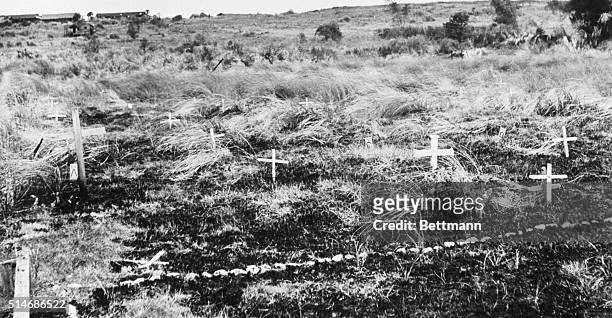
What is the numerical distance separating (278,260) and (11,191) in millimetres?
3460

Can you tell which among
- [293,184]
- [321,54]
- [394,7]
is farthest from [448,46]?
[394,7]

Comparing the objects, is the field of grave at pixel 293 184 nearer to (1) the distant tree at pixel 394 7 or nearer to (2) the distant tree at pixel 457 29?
(2) the distant tree at pixel 457 29

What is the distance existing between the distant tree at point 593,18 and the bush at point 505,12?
7904mm

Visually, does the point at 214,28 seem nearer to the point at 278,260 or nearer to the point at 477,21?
the point at 477,21

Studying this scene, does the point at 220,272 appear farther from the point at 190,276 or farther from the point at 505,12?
the point at 505,12

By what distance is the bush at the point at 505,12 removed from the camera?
28.8 meters

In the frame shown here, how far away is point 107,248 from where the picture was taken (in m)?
4.98

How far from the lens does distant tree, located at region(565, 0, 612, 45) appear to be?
721 inches

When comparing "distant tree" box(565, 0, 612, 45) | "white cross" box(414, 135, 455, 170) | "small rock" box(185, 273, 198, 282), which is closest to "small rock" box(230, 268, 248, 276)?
"small rock" box(185, 273, 198, 282)

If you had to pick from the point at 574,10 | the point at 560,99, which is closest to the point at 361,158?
the point at 560,99

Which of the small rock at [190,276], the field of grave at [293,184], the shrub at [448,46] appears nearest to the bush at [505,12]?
the shrub at [448,46]

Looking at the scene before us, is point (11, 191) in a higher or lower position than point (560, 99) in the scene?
lower

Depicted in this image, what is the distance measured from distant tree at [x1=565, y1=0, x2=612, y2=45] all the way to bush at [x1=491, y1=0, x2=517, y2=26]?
7.90 meters

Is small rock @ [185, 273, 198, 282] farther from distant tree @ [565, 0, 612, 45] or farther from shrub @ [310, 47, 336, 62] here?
shrub @ [310, 47, 336, 62]
